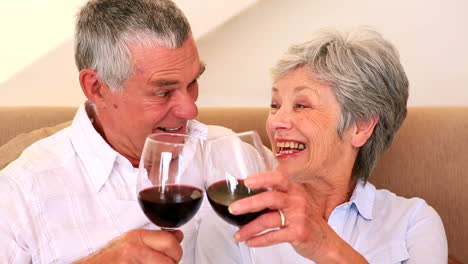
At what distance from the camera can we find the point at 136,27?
145cm

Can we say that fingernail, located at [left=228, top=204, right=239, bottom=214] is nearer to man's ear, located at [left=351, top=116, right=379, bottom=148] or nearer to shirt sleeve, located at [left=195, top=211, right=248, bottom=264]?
shirt sleeve, located at [left=195, top=211, right=248, bottom=264]

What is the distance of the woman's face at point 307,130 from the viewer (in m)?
1.54

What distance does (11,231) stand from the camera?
4.51 ft

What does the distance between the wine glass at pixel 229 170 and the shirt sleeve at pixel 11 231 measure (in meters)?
0.73

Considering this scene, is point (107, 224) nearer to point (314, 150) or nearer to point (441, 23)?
point (314, 150)

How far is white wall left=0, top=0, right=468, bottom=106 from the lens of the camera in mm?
2496

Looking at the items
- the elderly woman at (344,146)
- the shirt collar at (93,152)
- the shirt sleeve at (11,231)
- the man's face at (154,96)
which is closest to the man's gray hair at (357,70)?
the elderly woman at (344,146)

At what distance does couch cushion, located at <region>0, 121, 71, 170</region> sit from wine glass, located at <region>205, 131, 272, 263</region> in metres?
1.18

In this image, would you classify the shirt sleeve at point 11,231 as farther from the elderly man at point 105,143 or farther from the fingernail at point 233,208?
the fingernail at point 233,208

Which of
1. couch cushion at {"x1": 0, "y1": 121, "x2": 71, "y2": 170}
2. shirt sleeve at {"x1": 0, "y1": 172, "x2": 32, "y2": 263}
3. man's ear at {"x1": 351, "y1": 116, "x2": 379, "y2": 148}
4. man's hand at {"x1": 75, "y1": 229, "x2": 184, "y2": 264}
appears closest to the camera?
man's hand at {"x1": 75, "y1": 229, "x2": 184, "y2": 264}

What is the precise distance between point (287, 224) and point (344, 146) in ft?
2.26

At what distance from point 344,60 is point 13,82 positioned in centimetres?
184

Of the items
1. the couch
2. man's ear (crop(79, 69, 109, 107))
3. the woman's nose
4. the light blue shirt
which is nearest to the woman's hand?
the light blue shirt

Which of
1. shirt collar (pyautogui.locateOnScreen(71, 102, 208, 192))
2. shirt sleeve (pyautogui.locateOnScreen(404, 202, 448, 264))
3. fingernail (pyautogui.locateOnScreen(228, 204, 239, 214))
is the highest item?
fingernail (pyautogui.locateOnScreen(228, 204, 239, 214))
